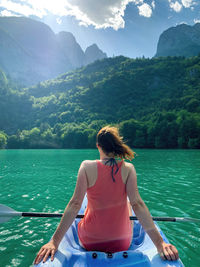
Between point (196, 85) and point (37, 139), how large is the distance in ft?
242

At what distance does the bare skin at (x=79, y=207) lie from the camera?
2.04 m

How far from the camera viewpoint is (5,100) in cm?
12394

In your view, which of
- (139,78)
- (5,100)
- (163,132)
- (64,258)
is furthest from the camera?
(5,100)

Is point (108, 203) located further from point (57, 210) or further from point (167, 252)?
point (57, 210)

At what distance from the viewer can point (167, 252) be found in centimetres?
202

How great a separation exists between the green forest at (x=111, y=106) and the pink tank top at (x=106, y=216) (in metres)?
53.5

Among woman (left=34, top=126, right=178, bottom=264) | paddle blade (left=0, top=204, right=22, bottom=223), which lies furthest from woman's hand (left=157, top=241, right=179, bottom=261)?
paddle blade (left=0, top=204, right=22, bottom=223)

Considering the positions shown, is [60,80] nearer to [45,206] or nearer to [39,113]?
[39,113]

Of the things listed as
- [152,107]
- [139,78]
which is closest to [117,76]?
[139,78]

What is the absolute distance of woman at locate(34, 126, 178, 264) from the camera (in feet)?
6.73

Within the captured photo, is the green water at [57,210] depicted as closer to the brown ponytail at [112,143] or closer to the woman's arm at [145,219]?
the woman's arm at [145,219]

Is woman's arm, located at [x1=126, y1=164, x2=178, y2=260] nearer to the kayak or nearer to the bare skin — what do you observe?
the bare skin

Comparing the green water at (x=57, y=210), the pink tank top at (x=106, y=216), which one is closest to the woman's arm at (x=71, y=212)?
the pink tank top at (x=106, y=216)

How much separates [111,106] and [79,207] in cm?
10518
